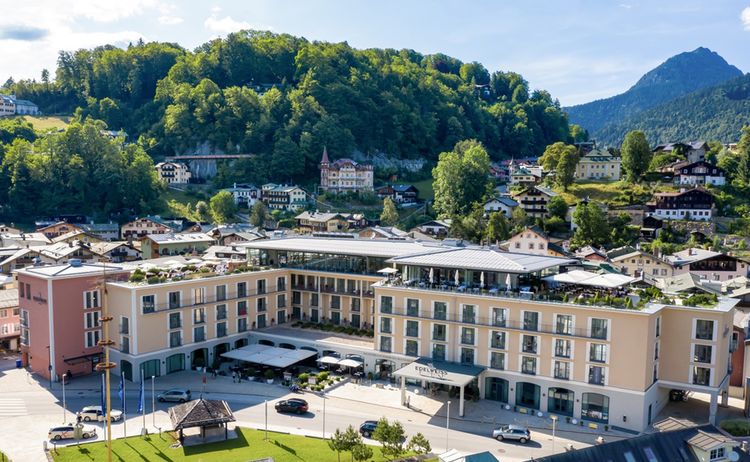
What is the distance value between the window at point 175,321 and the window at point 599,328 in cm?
2971

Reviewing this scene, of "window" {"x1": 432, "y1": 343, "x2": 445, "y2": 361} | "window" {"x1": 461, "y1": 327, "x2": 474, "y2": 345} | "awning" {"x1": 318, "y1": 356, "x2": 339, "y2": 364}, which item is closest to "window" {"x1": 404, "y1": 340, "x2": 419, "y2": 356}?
"window" {"x1": 432, "y1": 343, "x2": 445, "y2": 361}

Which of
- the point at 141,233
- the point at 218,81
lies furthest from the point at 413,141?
the point at 141,233

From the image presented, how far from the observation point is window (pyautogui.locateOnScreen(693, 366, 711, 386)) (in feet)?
124

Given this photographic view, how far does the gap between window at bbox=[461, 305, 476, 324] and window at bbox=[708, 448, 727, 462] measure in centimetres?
1981

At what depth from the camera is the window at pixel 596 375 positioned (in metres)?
37.8

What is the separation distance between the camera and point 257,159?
438ft

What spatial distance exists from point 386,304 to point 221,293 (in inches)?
549

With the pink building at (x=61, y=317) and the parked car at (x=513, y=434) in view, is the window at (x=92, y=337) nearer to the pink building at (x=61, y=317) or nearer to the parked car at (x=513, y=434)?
the pink building at (x=61, y=317)

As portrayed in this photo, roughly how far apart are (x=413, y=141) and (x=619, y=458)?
438ft

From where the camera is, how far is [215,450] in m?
33.0

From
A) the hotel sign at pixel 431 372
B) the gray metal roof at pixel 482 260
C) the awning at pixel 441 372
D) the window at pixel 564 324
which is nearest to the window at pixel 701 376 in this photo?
the window at pixel 564 324

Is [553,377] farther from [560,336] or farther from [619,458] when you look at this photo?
[619,458]

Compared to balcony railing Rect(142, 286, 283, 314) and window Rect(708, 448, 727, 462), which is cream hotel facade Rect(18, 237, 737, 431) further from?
window Rect(708, 448, 727, 462)

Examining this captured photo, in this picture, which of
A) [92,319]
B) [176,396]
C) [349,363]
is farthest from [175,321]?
[349,363]
